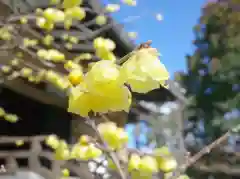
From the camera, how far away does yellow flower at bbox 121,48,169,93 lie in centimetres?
50

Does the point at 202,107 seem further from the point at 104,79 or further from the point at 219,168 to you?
the point at 104,79

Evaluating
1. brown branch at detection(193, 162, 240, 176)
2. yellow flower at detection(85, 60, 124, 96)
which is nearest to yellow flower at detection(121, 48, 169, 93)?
yellow flower at detection(85, 60, 124, 96)

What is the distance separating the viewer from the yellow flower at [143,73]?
0.50 m

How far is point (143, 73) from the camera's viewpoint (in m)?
0.50

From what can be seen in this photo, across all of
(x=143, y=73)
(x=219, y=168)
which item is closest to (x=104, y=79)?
(x=143, y=73)

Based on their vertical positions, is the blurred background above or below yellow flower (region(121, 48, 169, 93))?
above

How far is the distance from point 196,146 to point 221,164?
1.87 ft

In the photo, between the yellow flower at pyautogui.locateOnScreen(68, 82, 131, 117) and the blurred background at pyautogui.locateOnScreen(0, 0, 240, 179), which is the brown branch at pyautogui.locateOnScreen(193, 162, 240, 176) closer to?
the blurred background at pyautogui.locateOnScreen(0, 0, 240, 179)

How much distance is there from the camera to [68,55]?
409 cm

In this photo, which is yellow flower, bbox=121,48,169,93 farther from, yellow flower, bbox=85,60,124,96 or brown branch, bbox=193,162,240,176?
brown branch, bbox=193,162,240,176

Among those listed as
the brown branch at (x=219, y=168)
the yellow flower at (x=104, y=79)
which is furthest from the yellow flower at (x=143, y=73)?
the brown branch at (x=219, y=168)

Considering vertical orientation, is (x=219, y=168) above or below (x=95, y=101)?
above

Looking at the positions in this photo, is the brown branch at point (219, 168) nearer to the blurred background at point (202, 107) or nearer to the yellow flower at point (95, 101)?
the blurred background at point (202, 107)

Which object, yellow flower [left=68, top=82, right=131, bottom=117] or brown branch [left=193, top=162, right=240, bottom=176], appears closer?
yellow flower [left=68, top=82, right=131, bottom=117]
